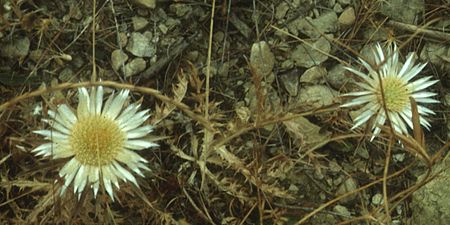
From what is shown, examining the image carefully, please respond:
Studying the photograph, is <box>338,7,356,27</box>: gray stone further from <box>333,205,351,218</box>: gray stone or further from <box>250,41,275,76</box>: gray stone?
<box>333,205,351,218</box>: gray stone

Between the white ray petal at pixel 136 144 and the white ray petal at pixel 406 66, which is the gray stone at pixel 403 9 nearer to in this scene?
the white ray petal at pixel 406 66

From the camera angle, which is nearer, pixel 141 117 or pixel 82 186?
pixel 82 186

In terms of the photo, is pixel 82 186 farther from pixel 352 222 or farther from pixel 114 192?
pixel 352 222

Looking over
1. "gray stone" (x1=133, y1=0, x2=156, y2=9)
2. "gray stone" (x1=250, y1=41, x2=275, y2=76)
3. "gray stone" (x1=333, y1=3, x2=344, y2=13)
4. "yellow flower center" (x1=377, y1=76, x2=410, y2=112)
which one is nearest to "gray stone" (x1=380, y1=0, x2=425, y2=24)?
"gray stone" (x1=333, y1=3, x2=344, y2=13)

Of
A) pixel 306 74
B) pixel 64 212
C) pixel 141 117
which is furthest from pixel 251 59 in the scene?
pixel 64 212

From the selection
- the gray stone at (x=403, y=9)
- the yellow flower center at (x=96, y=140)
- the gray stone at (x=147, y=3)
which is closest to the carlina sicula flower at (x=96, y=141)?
the yellow flower center at (x=96, y=140)

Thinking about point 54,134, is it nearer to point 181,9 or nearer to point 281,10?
point 181,9
